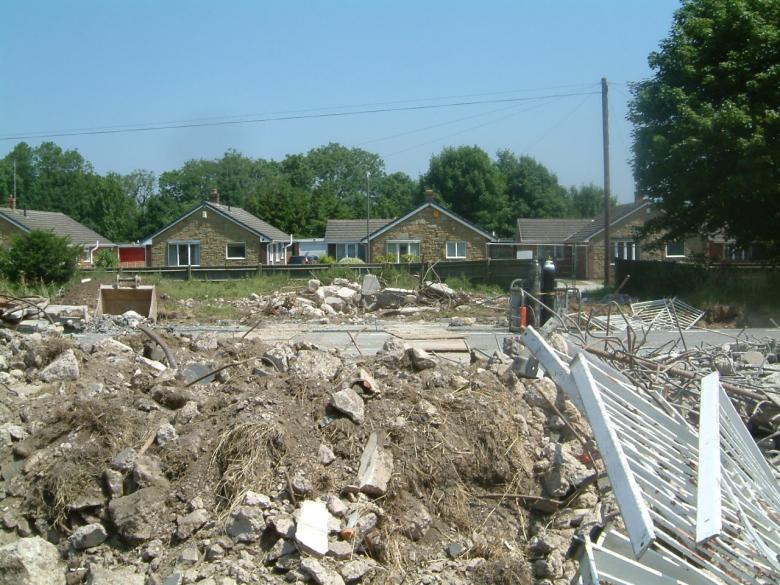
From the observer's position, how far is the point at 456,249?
46938mm

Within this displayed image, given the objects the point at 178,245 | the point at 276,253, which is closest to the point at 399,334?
the point at 178,245

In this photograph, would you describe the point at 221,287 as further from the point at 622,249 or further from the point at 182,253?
the point at 622,249

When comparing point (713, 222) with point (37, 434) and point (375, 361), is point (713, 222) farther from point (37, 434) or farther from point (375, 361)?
point (37, 434)

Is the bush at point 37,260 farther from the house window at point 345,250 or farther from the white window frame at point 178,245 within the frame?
the house window at point 345,250

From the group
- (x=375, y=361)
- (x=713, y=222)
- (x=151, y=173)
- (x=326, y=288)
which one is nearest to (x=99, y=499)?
(x=375, y=361)

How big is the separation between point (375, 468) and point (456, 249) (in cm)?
4078

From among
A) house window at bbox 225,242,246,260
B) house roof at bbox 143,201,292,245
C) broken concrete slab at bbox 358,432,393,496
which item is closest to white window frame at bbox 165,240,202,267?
house roof at bbox 143,201,292,245

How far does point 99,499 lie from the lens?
646 centimetres

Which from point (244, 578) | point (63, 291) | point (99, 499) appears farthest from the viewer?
point (63, 291)

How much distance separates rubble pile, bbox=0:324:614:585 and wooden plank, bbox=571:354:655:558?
0.94 metres

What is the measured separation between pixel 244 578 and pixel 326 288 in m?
19.3

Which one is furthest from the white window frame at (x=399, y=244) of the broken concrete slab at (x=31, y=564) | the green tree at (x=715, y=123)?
the broken concrete slab at (x=31, y=564)

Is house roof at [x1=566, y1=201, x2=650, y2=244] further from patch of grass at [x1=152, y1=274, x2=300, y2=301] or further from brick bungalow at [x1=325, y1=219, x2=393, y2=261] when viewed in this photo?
patch of grass at [x1=152, y1=274, x2=300, y2=301]

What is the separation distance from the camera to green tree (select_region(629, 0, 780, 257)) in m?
23.2
